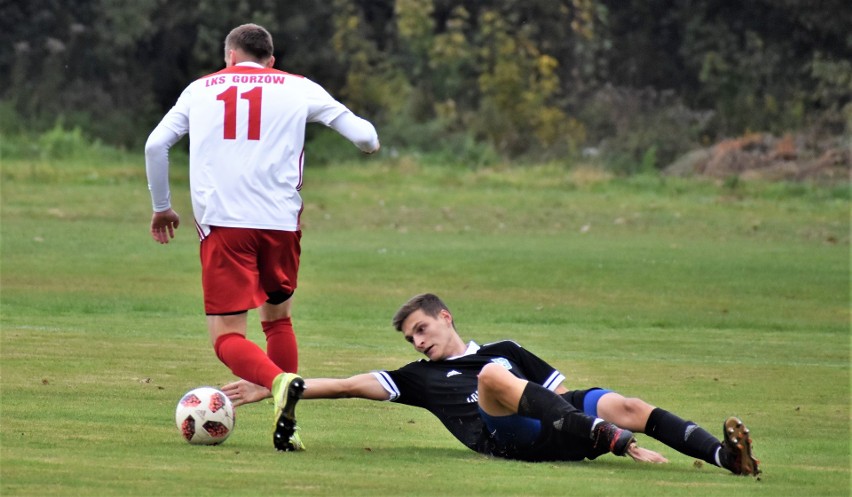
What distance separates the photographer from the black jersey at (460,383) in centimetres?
800

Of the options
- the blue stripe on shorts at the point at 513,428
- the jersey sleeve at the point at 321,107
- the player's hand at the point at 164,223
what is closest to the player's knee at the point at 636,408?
the blue stripe on shorts at the point at 513,428

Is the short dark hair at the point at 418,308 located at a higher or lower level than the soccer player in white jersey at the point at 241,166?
lower

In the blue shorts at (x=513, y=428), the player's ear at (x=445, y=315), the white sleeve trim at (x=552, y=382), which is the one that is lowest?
the blue shorts at (x=513, y=428)

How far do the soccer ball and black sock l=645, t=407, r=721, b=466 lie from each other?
2.07 meters

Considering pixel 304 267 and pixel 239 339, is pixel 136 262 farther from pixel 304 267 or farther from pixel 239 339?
pixel 239 339

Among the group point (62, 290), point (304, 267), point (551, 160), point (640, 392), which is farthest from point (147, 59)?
point (640, 392)

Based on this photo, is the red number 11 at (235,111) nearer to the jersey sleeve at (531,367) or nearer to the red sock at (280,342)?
the red sock at (280,342)

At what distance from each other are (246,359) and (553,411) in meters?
1.66

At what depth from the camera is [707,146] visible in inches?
1690

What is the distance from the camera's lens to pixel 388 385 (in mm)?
8016

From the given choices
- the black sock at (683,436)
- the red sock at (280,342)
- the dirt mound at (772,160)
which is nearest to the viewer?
the black sock at (683,436)

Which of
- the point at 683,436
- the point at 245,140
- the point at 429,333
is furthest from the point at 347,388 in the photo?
the point at 683,436

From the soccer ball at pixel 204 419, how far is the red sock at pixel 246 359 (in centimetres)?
23

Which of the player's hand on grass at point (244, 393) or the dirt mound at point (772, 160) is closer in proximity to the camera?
the player's hand on grass at point (244, 393)
